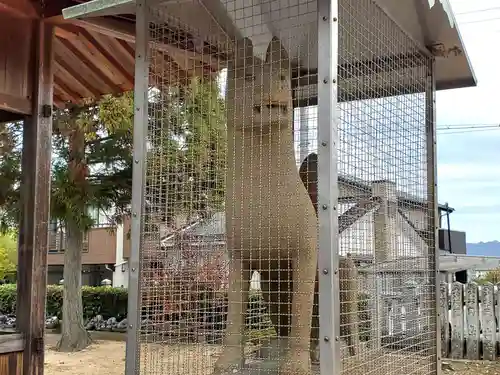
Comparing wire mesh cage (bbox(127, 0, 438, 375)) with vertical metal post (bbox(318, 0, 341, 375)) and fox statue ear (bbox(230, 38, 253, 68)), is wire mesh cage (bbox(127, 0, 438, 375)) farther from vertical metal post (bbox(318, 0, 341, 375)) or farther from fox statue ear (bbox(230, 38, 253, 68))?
vertical metal post (bbox(318, 0, 341, 375))

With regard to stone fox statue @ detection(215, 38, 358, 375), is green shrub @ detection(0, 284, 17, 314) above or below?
below

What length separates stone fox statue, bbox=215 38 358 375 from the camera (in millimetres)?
2432

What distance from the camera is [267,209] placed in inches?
96.3

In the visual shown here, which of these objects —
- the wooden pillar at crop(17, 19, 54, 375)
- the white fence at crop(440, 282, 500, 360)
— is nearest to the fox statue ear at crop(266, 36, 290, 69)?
the wooden pillar at crop(17, 19, 54, 375)

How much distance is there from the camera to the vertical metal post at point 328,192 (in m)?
1.78

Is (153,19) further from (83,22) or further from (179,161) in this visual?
(83,22)

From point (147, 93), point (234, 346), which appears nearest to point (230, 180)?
point (147, 93)

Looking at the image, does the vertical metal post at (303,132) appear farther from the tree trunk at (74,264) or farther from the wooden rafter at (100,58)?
the tree trunk at (74,264)

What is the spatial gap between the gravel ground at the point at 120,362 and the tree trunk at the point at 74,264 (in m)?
0.27

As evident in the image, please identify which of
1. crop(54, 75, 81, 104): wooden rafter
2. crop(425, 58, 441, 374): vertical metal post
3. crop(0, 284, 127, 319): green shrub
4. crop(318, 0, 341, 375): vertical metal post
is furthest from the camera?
crop(0, 284, 127, 319): green shrub

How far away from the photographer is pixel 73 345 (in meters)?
10.4

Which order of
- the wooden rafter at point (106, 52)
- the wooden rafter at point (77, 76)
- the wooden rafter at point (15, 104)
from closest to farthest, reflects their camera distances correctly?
the wooden rafter at point (15, 104)
the wooden rafter at point (106, 52)
the wooden rafter at point (77, 76)

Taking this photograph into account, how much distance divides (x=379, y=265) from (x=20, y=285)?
2023mm

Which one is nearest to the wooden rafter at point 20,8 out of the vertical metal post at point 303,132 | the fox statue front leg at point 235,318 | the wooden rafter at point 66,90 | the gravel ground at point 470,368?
the wooden rafter at point 66,90
